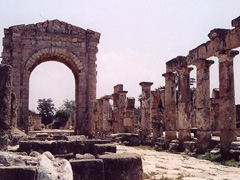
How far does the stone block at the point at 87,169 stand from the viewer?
15.1ft

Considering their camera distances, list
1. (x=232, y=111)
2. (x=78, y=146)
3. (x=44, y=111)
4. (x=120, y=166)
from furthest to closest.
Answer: (x=44, y=111)
(x=232, y=111)
(x=78, y=146)
(x=120, y=166)

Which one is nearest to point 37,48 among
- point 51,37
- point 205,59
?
point 51,37

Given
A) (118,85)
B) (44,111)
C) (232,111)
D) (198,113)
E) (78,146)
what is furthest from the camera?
(44,111)

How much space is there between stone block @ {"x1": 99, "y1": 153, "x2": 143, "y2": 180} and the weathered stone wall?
53.8 ft

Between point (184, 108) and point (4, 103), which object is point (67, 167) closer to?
point (4, 103)

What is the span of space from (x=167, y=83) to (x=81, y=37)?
7695mm

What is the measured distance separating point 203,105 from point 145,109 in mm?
8220

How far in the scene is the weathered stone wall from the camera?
68.4ft

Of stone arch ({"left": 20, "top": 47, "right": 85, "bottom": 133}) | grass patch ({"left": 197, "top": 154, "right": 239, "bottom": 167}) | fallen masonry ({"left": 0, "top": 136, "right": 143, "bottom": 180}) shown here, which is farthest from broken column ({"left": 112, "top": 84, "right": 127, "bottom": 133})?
fallen masonry ({"left": 0, "top": 136, "right": 143, "bottom": 180})

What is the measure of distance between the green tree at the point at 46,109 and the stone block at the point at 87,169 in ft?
202

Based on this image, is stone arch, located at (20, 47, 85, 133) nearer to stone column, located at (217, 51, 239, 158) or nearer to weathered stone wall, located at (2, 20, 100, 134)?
weathered stone wall, located at (2, 20, 100, 134)

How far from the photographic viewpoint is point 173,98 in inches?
702

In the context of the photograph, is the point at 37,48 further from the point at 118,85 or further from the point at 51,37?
the point at 118,85

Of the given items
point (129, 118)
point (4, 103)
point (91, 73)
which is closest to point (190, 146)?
point (91, 73)
